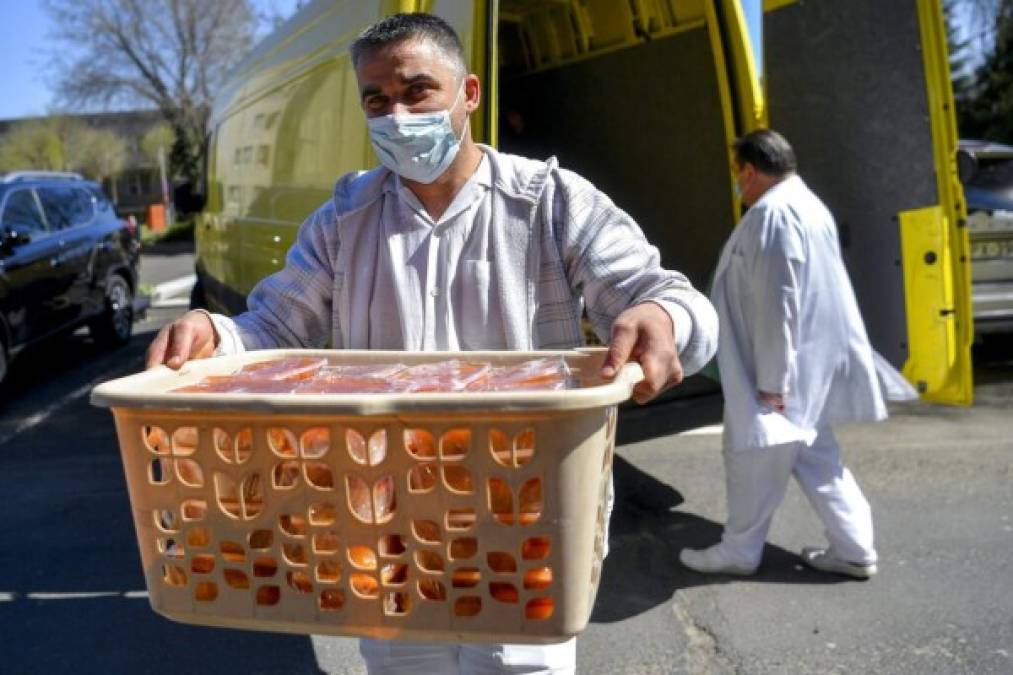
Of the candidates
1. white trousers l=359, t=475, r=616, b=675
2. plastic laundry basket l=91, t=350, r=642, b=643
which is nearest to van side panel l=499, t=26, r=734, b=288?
white trousers l=359, t=475, r=616, b=675

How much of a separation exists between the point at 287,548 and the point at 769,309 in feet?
9.45

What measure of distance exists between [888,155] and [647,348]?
318cm

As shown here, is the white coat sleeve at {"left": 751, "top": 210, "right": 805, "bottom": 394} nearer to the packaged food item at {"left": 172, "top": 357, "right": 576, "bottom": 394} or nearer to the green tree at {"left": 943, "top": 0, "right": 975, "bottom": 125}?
the packaged food item at {"left": 172, "top": 357, "right": 576, "bottom": 394}

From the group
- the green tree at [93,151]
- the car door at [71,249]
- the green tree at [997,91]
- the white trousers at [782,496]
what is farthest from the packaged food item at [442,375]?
the green tree at [93,151]

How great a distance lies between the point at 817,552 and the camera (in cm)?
420

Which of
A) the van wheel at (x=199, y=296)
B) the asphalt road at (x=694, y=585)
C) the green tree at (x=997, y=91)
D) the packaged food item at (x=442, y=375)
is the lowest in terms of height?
the asphalt road at (x=694, y=585)

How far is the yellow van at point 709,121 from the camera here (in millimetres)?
4195

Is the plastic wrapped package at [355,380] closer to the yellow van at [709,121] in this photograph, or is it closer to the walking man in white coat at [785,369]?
the yellow van at [709,121]

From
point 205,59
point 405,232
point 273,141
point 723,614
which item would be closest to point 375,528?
point 405,232

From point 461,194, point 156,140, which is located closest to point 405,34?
point 461,194

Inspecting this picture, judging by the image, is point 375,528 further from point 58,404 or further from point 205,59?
point 205,59

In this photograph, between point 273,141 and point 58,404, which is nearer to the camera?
point 273,141

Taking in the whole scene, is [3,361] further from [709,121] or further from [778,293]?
[778,293]

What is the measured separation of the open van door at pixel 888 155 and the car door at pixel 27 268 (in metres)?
6.45
